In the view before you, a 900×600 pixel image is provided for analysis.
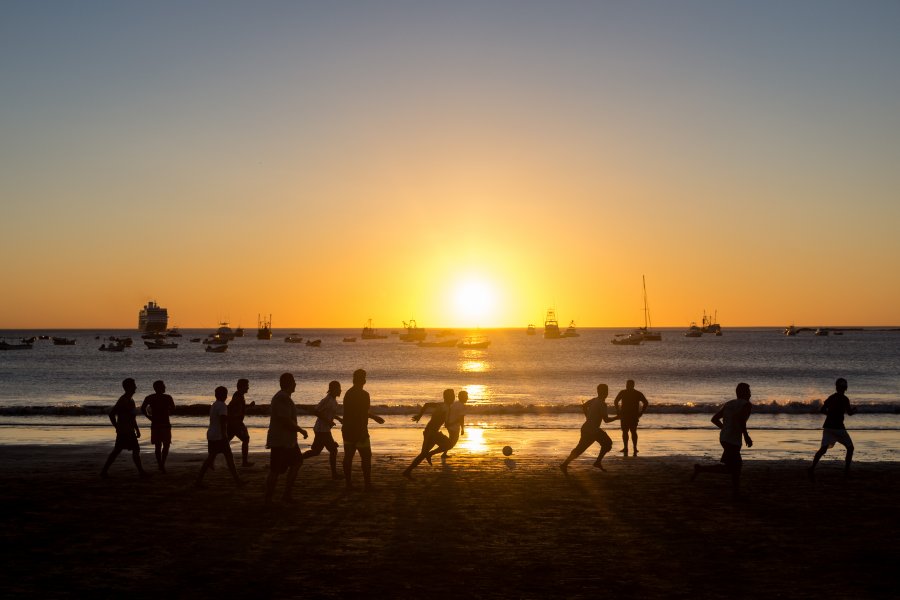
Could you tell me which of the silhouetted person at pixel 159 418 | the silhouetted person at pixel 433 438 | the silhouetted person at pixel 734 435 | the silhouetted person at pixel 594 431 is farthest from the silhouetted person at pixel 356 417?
the silhouetted person at pixel 734 435

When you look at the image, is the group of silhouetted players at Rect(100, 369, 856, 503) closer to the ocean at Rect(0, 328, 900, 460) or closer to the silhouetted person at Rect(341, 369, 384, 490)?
the silhouetted person at Rect(341, 369, 384, 490)

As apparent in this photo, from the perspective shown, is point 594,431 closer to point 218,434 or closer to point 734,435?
point 734,435

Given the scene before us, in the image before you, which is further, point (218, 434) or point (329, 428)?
point (329, 428)

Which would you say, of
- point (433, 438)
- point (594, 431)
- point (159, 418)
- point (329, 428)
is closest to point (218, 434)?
point (159, 418)

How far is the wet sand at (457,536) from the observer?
29.6ft

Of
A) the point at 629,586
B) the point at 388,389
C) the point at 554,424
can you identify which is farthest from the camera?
the point at 388,389

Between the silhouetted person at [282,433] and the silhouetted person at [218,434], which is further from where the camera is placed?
the silhouetted person at [218,434]

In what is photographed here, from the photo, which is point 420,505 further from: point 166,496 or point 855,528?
point 855,528

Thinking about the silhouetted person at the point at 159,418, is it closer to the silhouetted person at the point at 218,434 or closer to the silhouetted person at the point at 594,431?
the silhouetted person at the point at 218,434

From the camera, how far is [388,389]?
68.3 meters

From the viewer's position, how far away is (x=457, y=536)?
11438 mm

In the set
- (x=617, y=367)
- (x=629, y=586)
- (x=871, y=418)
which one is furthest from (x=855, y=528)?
(x=617, y=367)

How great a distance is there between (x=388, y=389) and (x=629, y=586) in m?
59.9

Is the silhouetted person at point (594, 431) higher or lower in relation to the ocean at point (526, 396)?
higher
